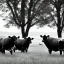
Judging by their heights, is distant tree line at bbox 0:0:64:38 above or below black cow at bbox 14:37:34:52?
above

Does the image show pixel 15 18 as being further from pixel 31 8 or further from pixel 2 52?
pixel 2 52

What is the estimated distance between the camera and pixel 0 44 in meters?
16.6

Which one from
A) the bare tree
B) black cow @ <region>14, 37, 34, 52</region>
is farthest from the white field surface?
the bare tree

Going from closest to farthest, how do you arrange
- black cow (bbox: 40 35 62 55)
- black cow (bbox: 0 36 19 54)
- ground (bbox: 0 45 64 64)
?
ground (bbox: 0 45 64 64) → black cow (bbox: 40 35 62 55) → black cow (bbox: 0 36 19 54)

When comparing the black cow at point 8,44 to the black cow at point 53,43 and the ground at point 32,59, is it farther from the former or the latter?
the black cow at point 53,43

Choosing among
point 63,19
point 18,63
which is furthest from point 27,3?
point 18,63

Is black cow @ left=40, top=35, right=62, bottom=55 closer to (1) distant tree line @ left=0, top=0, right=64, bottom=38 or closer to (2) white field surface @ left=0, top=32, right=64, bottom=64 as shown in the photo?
(2) white field surface @ left=0, top=32, right=64, bottom=64

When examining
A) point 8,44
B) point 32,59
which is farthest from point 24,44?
point 32,59

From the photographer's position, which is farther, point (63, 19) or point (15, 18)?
point (63, 19)

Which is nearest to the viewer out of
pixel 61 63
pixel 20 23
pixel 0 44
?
pixel 61 63

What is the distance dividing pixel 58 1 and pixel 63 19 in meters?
4.17

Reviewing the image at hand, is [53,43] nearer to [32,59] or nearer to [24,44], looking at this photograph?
[24,44]

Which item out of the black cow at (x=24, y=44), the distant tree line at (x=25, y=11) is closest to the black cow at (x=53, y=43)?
the black cow at (x=24, y=44)

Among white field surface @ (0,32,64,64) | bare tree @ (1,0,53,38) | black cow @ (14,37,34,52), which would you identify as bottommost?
white field surface @ (0,32,64,64)
